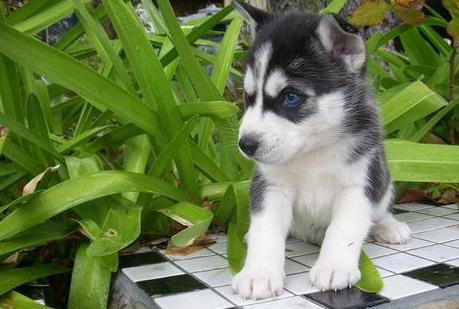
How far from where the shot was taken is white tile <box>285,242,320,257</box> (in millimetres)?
2166

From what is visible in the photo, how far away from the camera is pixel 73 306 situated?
195 centimetres

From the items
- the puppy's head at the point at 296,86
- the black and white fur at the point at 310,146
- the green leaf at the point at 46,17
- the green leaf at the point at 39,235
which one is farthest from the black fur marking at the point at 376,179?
the green leaf at the point at 46,17

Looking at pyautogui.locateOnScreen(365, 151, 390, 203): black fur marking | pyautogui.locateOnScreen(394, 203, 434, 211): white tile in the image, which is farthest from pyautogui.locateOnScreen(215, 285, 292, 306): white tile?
pyautogui.locateOnScreen(394, 203, 434, 211): white tile

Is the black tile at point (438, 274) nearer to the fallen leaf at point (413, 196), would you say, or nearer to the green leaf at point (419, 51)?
the fallen leaf at point (413, 196)

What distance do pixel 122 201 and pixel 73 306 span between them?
1.38ft

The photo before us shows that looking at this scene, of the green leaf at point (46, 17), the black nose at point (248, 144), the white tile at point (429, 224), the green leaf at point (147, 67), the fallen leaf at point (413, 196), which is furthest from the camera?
the fallen leaf at point (413, 196)

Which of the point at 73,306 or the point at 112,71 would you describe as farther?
the point at 112,71

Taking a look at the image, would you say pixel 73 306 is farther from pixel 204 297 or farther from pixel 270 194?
pixel 270 194

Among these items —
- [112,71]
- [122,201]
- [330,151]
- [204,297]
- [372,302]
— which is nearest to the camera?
[372,302]

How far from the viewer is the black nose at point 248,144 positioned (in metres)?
1.75

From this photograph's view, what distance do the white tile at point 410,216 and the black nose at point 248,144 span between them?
42.9 inches

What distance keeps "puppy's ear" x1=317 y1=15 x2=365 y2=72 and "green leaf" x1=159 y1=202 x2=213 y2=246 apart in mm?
680

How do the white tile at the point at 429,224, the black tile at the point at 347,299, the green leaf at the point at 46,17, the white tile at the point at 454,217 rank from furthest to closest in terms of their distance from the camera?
1. the green leaf at the point at 46,17
2. the white tile at the point at 454,217
3. the white tile at the point at 429,224
4. the black tile at the point at 347,299

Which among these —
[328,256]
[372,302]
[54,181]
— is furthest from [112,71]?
[372,302]
